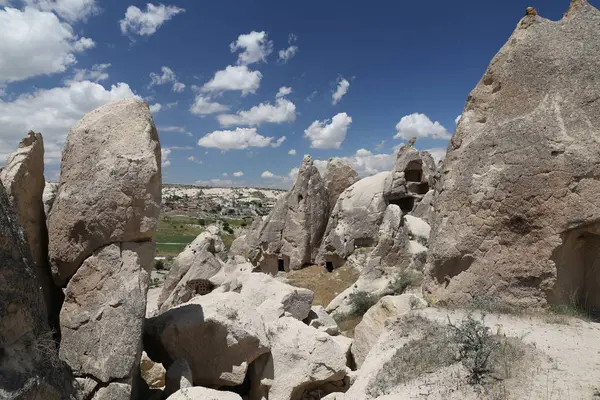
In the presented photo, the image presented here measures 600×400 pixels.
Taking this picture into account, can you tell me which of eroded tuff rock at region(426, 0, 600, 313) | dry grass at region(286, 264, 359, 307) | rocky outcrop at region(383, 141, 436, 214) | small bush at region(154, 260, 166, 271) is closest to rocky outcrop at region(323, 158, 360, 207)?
rocky outcrop at region(383, 141, 436, 214)

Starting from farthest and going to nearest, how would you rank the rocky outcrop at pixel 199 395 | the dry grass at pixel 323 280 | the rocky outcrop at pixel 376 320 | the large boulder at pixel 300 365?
the dry grass at pixel 323 280 < the rocky outcrop at pixel 376 320 < the large boulder at pixel 300 365 < the rocky outcrop at pixel 199 395

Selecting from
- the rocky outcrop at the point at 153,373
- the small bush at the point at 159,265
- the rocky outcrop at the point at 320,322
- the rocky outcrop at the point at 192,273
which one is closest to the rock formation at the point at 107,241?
the rocky outcrop at the point at 153,373

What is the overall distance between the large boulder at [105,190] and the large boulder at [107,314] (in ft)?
0.66

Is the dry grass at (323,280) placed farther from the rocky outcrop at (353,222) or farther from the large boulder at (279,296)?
the large boulder at (279,296)

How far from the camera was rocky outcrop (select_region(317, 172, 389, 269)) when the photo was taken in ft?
60.1

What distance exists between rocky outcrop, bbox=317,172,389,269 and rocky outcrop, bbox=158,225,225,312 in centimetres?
751

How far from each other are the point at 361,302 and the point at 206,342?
5.81 m

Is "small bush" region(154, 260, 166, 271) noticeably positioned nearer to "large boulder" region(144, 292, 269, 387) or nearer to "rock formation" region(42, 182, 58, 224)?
"rock formation" region(42, 182, 58, 224)

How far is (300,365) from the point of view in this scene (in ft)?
21.6

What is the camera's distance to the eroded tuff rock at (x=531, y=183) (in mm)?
6191

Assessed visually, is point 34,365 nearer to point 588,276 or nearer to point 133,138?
point 133,138

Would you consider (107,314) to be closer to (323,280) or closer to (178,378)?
(178,378)

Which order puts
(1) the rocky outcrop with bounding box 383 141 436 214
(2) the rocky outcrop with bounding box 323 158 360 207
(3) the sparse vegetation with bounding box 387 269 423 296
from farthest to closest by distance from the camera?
(2) the rocky outcrop with bounding box 323 158 360 207 → (1) the rocky outcrop with bounding box 383 141 436 214 → (3) the sparse vegetation with bounding box 387 269 423 296

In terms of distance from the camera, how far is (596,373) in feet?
14.1
